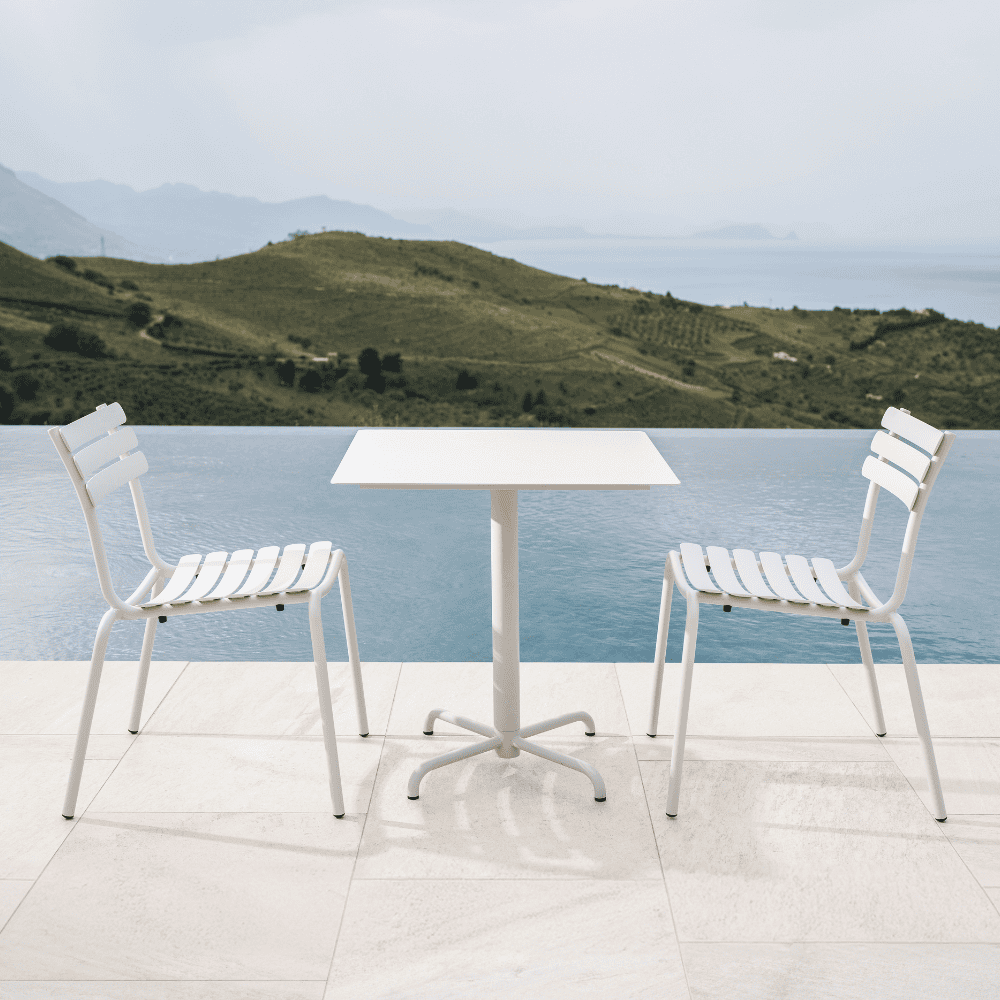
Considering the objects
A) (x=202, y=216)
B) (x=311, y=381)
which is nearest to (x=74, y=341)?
(x=202, y=216)

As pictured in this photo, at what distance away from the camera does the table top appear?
1.77 meters

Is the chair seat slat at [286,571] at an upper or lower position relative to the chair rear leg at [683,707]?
upper

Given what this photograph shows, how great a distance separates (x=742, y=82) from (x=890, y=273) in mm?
4805

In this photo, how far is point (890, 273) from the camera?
680 inches

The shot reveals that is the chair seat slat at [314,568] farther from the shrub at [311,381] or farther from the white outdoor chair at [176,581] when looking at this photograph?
the shrub at [311,381]

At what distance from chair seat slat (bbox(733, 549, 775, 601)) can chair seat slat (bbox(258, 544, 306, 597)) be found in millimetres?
963

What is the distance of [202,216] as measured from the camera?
16141mm

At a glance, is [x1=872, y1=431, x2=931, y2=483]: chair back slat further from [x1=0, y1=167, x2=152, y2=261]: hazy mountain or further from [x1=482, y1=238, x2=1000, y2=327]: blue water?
[x1=0, y1=167, x2=152, y2=261]: hazy mountain

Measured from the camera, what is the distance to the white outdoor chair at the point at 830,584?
1846 mm

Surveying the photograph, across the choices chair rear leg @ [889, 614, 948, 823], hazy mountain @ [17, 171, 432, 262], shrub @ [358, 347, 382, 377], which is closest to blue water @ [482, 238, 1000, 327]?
hazy mountain @ [17, 171, 432, 262]

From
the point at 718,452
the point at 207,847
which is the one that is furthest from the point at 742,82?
the point at 207,847

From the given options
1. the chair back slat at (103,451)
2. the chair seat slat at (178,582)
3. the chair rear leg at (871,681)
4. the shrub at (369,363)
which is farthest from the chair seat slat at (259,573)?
the shrub at (369,363)

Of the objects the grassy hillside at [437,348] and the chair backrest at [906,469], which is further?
the grassy hillside at [437,348]

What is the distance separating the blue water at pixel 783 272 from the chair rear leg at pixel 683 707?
52.1 feet
